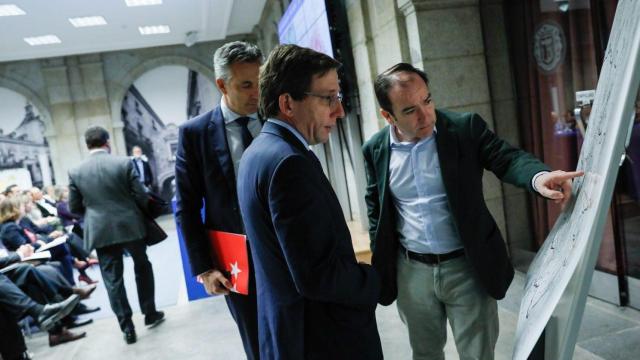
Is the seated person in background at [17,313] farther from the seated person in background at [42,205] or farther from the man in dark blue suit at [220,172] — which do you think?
the seated person in background at [42,205]

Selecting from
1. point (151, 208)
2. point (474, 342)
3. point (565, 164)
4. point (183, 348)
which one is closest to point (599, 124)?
point (474, 342)

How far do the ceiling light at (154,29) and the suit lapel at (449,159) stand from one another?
10.5m

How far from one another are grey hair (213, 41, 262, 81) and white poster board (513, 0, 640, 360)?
52.4 inches

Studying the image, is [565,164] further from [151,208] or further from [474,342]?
[151,208]

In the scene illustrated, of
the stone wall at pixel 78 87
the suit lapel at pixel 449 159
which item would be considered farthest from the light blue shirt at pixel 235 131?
the stone wall at pixel 78 87

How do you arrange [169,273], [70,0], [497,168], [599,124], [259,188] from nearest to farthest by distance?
[599,124], [259,188], [497,168], [169,273], [70,0]

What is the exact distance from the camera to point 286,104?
128cm

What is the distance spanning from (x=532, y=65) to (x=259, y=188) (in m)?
2.99

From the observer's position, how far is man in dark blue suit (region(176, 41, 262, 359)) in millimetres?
1863

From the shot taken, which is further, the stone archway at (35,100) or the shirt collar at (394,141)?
the stone archway at (35,100)

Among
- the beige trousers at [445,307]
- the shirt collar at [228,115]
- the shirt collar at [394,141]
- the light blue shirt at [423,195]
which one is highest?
the shirt collar at [228,115]

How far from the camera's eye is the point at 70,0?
8.19 m

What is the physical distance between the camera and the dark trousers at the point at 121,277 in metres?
4.05

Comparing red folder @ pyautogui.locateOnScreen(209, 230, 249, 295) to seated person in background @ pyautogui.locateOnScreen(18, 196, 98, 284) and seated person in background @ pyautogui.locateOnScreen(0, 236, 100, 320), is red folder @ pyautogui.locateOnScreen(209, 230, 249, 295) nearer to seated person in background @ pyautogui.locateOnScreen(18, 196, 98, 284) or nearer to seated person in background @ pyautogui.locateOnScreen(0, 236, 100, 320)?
seated person in background @ pyautogui.locateOnScreen(0, 236, 100, 320)
